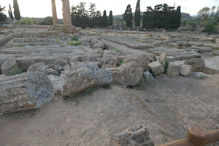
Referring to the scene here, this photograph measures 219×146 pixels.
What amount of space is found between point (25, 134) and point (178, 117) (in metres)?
2.82

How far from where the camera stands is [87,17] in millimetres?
41281

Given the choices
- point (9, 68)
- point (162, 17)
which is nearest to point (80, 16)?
point (162, 17)

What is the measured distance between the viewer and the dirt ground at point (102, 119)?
6.48 feet

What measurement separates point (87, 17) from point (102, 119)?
4291cm

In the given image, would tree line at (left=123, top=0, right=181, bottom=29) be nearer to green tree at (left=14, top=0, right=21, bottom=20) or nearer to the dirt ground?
the dirt ground

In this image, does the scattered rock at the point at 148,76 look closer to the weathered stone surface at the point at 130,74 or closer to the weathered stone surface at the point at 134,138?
the weathered stone surface at the point at 130,74

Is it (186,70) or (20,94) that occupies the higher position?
(20,94)

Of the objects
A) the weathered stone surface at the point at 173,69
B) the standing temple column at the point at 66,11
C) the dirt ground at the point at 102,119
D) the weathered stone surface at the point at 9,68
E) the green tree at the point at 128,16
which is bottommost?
the dirt ground at the point at 102,119

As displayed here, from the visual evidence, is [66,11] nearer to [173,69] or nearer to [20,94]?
[173,69]

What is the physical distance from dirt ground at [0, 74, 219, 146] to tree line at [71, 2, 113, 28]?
4063 centimetres

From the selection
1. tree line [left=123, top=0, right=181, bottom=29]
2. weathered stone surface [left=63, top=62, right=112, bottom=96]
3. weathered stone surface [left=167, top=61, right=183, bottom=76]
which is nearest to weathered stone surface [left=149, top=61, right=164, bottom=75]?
weathered stone surface [left=167, top=61, right=183, bottom=76]

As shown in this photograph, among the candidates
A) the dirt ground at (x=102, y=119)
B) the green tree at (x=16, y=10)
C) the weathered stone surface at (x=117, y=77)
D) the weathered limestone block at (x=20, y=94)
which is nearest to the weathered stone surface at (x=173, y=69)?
the dirt ground at (x=102, y=119)

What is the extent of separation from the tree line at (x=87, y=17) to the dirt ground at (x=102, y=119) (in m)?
40.6

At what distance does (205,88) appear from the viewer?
441cm
